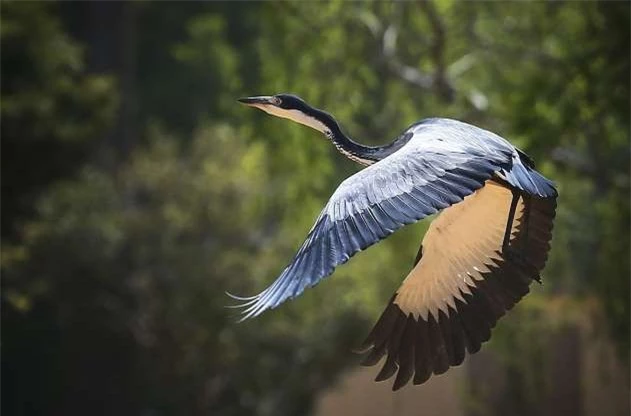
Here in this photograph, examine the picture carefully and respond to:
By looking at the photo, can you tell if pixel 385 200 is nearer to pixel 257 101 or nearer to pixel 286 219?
pixel 257 101

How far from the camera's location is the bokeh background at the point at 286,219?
1112 centimetres

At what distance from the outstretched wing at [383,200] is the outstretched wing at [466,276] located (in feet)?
2.74

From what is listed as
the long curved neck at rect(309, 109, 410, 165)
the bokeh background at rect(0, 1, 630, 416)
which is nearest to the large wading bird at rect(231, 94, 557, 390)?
the long curved neck at rect(309, 109, 410, 165)

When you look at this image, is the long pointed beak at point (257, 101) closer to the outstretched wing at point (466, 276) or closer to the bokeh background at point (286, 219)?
the outstretched wing at point (466, 276)

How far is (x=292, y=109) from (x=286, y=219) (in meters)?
6.29

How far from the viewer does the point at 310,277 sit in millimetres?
4785

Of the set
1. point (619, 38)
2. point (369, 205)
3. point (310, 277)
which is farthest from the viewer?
point (619, 38)

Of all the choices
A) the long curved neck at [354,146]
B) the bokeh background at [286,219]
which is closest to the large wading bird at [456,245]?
the long curved neck at [354,146]

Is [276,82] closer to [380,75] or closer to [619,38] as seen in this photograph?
[380,75]

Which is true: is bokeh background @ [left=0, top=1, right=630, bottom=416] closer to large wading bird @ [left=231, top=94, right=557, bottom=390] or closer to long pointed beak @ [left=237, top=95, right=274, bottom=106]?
large wading bird @ [left=231, top=94, right=557, bottom=390]

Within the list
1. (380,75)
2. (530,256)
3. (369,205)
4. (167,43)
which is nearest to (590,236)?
(380,75)

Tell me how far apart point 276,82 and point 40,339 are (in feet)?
10.5

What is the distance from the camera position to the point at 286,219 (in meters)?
12.6

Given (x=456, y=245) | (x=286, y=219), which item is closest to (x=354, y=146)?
(x=456, y=245)
